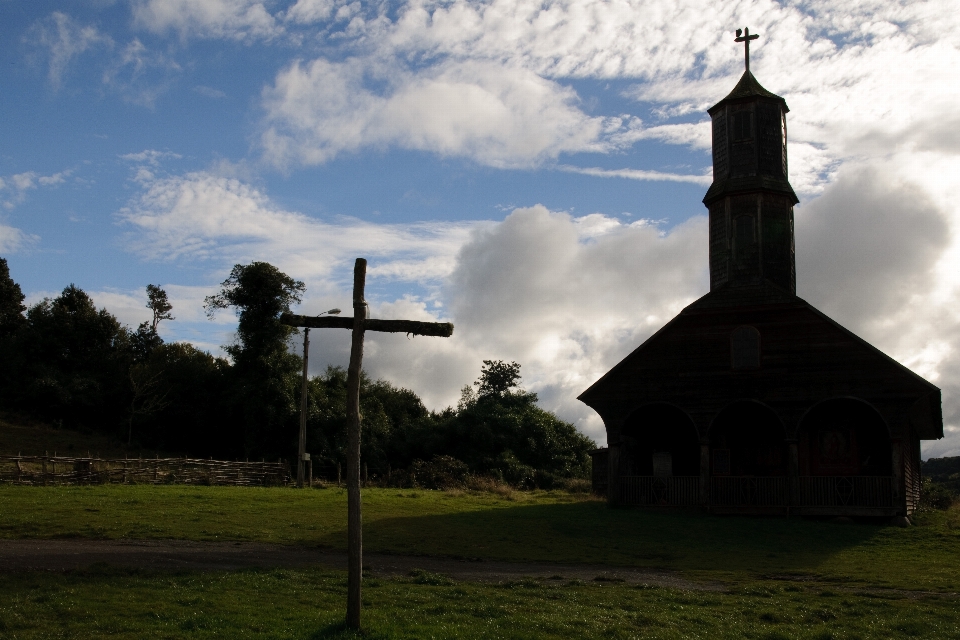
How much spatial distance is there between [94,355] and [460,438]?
3143 centimetres

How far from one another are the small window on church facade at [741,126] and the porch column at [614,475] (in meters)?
14.0

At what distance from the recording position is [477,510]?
101ft

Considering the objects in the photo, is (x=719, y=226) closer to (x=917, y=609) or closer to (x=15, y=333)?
(x=917, y=609)

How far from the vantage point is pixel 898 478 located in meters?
29.8

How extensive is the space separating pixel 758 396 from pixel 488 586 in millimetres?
19401

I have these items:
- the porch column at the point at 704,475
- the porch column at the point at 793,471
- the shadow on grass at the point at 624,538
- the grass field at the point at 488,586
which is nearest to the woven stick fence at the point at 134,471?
the grass field at the point at 488,586

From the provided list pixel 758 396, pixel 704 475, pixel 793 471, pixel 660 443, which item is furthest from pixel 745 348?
pixel 660 443

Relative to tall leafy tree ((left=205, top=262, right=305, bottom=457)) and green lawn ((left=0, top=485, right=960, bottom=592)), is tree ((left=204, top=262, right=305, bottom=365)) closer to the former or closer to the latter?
tall leafy tree ((left=205, top=262, right=305, bottom=457))

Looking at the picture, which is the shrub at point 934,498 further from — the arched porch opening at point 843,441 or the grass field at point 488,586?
the arched porch opening at point 843,441

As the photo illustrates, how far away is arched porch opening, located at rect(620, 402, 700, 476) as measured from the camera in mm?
35094

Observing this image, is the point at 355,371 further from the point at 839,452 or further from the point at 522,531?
the point at 839,452

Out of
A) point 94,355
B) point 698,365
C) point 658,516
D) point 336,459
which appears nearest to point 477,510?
point 658,516

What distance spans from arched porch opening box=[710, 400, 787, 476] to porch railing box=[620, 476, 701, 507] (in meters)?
1.70

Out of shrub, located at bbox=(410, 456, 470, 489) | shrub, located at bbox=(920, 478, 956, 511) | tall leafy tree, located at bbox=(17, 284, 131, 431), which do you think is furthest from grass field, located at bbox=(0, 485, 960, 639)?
tall leafy tree, located at bbox=(17, 284, 131, 431)
